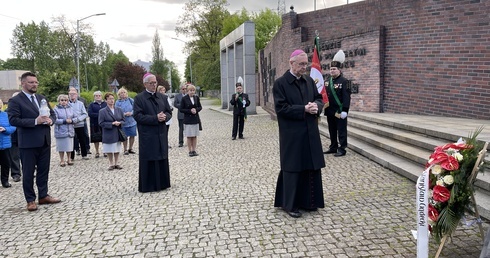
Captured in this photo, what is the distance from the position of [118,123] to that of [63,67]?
5866 cm

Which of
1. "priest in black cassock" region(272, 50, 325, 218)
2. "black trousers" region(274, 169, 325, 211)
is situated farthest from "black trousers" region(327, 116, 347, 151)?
"black trousers" region(274, 169, 325, 211)

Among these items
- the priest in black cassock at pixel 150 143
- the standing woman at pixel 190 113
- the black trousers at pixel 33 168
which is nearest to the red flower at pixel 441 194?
the priest in black cassock at pixel 150 143

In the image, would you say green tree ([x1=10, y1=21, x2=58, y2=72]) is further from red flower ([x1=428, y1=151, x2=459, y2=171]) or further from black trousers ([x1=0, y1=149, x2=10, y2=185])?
red flower ([x1=428, y1=151, x2=459, y2=171])

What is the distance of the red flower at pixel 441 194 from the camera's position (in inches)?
135

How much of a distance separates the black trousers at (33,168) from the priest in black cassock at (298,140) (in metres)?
3.64

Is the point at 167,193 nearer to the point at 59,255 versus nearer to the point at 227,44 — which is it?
the point at 59,255

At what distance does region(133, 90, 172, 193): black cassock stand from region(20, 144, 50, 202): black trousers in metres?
1.45

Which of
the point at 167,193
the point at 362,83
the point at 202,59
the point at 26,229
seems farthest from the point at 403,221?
the point at 202,59

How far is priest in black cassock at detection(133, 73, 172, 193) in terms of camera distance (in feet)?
21.7

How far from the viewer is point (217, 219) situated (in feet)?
16.6

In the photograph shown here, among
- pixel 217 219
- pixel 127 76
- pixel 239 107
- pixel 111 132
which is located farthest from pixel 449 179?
pixel 127 76

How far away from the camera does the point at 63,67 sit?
6088 cm

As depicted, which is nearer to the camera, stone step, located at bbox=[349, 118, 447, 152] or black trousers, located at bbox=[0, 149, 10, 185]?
stone step, located at bbox=[349, 118, 447, 152]

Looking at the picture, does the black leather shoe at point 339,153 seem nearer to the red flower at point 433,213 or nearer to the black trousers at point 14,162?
the red flower at point 433,213
